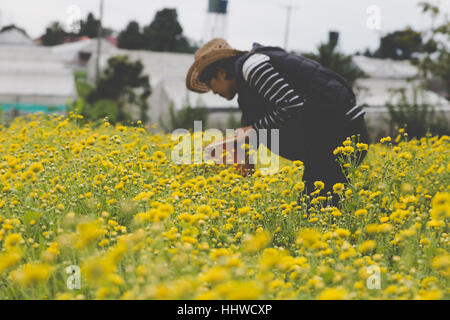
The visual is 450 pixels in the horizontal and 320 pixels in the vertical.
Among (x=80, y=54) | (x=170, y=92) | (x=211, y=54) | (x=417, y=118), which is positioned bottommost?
(x=417, y=118)

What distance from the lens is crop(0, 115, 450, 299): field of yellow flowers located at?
1468mm

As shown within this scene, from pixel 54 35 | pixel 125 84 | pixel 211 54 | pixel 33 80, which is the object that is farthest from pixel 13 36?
pixel 211 54

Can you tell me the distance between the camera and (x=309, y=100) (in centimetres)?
300

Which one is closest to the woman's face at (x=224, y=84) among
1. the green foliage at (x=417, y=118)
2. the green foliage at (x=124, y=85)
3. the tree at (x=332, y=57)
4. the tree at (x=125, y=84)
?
the green foliage at (x=417, y=118)

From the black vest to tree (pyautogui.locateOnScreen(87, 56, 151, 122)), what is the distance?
17.1m

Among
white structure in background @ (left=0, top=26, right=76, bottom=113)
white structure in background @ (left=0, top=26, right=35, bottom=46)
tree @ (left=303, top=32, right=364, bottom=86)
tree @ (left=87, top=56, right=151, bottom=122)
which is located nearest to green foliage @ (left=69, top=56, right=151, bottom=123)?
tree @ (left=87, top=56, right=151, bottom=122)

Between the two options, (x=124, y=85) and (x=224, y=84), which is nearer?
(x=224, y=84)

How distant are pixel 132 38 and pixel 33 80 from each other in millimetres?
14101

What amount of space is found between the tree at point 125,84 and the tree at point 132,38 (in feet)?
49.6

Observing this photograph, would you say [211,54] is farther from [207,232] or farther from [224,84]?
[207,232]

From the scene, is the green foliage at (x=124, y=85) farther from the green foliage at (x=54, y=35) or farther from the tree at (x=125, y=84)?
the green foliage at (x=54, y=35)

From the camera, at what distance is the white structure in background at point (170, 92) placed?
62.9 feet
